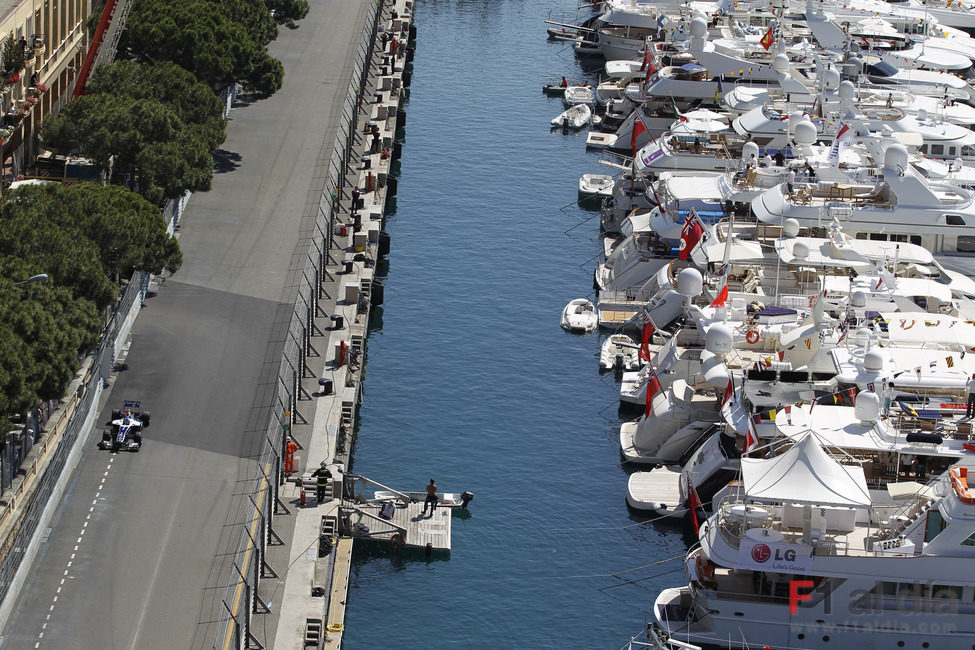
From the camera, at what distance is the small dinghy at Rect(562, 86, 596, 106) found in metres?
152

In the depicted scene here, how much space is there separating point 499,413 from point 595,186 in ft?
128

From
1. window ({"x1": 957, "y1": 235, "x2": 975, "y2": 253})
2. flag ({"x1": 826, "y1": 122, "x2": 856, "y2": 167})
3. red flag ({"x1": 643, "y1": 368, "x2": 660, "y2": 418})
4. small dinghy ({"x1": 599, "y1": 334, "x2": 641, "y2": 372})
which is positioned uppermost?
flag ({"x1": 826, "y1": 122, "x2": 856, "y2": 167})

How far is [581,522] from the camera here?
79000 millimetres

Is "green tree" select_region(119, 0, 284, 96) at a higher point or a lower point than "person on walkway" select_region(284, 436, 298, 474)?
higher

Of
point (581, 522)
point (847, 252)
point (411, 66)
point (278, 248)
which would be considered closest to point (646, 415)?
point (581, 522)

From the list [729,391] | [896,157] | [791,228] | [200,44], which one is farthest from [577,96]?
[729,391]

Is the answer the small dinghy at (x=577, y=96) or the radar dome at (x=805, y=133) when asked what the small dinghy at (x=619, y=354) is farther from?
the small dinghy at (x=577, y=96)

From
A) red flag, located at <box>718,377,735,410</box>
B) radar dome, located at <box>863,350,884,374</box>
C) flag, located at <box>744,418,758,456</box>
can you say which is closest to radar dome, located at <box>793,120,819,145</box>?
red flag, located at <box>718,377,735,410</box>

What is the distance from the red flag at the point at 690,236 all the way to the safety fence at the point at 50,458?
33.9 meters

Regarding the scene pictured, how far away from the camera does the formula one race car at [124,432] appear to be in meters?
72.6

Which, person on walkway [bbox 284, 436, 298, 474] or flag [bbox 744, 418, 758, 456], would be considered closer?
flag [bbox 744, 418, 758, 456]

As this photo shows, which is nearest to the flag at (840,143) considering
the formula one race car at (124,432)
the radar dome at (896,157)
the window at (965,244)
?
the radar dome at (896,157)

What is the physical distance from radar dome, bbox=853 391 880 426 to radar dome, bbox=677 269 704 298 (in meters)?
19.4

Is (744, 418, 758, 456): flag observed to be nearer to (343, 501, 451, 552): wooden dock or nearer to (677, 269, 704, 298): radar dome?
(343, 501, 451, 552): wooden dock
